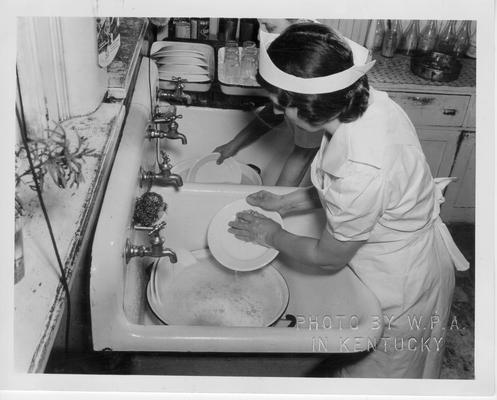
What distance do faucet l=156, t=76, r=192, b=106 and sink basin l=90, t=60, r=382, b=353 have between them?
2cm

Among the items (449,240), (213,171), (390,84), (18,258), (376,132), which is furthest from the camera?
(390,84)

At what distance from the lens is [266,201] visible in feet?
2.94

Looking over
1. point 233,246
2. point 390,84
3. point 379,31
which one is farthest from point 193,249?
point 390,84

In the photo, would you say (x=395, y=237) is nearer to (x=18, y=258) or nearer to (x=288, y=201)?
(x=288, y=201)

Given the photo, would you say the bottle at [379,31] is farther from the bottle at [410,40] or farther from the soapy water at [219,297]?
the soapy water at [219,297]

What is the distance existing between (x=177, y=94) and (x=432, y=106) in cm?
60

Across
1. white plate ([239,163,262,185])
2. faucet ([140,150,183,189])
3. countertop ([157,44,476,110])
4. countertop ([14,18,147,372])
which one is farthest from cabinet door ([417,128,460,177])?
countertop ([14,18,147,372])

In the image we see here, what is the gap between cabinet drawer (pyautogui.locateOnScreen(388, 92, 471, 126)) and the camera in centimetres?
112

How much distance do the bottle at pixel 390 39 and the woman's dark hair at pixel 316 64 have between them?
14cm

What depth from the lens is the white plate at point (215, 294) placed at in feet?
2.72

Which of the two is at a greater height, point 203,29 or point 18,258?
point 203,29

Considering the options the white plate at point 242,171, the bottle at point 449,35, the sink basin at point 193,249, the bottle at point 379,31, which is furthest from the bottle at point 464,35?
the white plate at point 242,171

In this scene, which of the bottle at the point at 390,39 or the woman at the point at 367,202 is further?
the bottle at the point at 390,39

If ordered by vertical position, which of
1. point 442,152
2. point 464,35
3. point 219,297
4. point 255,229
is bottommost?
point 219,297
